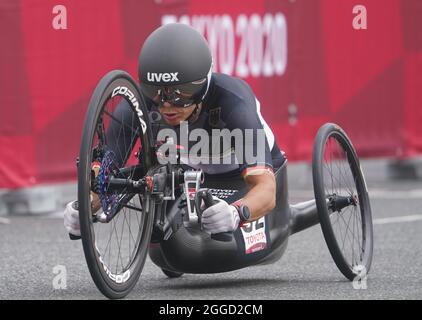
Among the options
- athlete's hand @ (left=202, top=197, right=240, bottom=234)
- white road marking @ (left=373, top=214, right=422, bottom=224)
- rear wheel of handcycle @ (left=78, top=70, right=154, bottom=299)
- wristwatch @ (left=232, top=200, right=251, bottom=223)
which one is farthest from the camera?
white road marking @ (left=373, top=214, right=422, bottom=224)

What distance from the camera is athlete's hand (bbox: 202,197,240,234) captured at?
5.90 meters

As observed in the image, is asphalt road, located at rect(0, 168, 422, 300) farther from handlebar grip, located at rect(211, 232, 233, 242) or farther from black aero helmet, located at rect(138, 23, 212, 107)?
black aero helmet, located at rect(138, 23, 212, 107)

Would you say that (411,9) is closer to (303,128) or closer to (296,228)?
(303,128)

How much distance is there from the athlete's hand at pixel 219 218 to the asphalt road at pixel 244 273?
35cm

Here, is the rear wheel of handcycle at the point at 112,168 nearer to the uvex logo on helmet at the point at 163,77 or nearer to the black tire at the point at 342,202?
the uvex logo on helmet at the point at 163,77

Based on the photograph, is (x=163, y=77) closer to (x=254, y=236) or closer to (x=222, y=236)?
(x=222, y=236)

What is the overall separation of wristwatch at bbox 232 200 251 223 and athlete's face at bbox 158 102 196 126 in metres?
0.54

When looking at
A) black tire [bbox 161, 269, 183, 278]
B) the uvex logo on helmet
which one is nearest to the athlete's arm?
the uvex logo on helmet

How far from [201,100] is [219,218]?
0.72 metres

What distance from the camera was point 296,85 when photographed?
12078 millimetres

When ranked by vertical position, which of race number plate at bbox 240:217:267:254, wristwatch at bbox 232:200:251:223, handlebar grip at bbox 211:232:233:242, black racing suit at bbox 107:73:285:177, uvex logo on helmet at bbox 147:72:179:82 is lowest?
race number plate at bbox 240:217:267:254

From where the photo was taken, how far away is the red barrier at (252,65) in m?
10.2

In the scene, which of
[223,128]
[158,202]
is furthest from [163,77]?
[158,202]

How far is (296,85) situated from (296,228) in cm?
525
